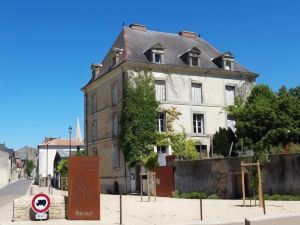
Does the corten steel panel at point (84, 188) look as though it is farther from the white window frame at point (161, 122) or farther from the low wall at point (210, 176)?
the white window frame at point (161, 122)

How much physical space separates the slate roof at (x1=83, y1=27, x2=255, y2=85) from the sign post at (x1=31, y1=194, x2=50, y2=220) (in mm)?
21788

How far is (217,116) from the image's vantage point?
37.2 meters

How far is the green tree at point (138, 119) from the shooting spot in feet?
108

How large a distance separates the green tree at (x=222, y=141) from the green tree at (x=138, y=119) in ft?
17.2

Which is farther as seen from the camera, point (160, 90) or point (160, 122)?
point (160, 90)

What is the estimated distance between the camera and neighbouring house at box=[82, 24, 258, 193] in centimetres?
3525

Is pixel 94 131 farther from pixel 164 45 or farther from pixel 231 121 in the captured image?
pixel 231 121

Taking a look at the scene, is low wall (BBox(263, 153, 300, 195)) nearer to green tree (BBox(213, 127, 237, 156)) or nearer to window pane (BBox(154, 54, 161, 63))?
green tree (BBox(213, 127, 237, 156))

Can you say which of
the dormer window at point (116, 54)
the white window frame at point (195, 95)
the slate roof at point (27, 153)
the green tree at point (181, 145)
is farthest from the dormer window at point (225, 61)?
the slate roof at point (27, 153)

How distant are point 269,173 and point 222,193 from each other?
3.38 metres

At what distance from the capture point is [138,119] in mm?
33312

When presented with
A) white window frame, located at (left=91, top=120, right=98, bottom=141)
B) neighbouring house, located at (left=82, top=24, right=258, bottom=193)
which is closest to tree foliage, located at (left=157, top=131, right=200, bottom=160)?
neighbouring house, located at (left=82, top=24, right=258, bottom=193)

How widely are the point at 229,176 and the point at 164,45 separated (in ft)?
56.4

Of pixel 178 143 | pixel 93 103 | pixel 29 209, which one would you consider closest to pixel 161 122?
pixel 178 143
